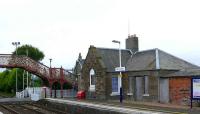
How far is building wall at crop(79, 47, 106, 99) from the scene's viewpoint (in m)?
41.4

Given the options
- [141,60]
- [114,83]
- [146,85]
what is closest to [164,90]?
[146,85]

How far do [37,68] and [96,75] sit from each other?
41.6ft

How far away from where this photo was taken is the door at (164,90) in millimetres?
33375

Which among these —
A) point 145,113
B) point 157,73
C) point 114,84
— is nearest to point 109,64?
point 114,84

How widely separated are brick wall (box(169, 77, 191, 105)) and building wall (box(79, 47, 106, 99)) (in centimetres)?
975

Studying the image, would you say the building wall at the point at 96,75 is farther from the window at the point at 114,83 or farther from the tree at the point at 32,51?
the tree at the point at 32,51

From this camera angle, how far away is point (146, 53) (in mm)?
39812

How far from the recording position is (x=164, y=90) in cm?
3372

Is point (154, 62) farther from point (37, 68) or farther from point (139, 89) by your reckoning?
point (37, 68)

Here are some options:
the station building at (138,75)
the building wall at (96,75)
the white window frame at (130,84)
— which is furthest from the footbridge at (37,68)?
the white window frame at (130,84)

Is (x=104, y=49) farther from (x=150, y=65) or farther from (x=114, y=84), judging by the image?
(x=150, y=65)

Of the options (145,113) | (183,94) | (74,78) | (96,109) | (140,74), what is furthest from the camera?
(74,78)

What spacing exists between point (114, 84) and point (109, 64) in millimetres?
2085

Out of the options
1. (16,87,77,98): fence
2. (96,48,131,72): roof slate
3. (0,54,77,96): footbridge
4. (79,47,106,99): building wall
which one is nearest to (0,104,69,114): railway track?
(79,47,106,99): building wall
